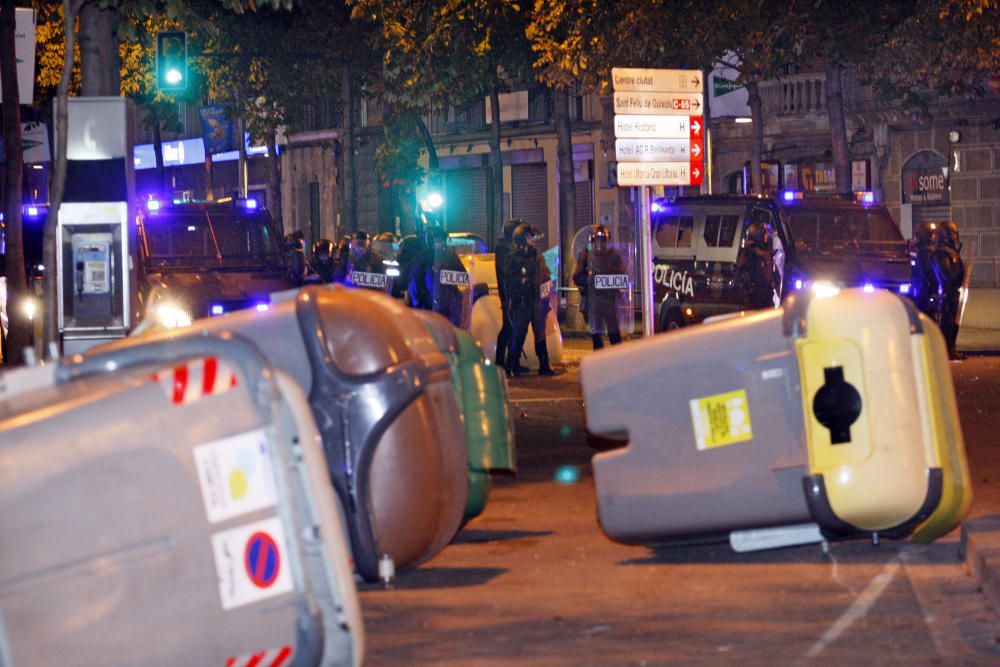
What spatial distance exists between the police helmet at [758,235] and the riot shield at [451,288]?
368 centimetres

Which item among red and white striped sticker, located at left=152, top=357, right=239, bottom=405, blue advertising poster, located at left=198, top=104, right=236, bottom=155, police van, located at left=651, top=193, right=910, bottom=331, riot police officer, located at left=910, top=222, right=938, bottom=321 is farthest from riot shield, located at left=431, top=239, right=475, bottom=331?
red and white striped sticker, located at left=152, top=357, right=239, bottom=405

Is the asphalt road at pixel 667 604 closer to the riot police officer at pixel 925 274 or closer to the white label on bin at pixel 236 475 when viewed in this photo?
the white label on bin at pixel 236 475

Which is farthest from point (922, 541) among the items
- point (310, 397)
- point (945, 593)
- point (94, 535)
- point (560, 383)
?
point (560, 383)

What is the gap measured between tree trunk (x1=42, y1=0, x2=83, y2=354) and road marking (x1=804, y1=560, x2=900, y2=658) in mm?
6239

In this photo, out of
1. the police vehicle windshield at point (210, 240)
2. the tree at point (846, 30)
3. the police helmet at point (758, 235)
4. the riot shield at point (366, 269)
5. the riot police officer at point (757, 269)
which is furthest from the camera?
the tree at point (846, 30)

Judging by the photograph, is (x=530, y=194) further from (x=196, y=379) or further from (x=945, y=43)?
(x=196, y=379)

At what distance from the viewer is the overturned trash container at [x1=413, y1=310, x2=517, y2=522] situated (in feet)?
29.2

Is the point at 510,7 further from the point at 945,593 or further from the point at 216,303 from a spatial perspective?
the point at 945,593

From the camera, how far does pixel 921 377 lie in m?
8.14

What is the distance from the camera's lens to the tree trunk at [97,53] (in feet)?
45.4

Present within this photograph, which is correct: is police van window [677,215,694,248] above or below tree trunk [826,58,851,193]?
below

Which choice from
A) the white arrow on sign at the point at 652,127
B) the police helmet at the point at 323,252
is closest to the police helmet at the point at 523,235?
the white arrow on sign at the point at 652,127

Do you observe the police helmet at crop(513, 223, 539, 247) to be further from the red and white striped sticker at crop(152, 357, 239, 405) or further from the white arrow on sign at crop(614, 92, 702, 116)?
the red and white striped sticker at crop(152, 357, 239, 405)

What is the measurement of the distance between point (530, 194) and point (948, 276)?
2528 cm
